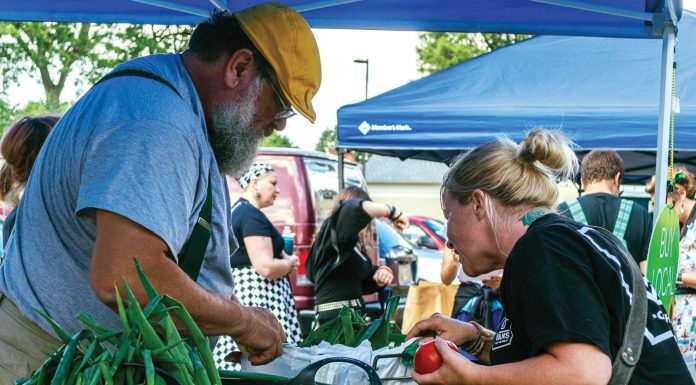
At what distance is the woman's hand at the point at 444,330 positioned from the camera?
8.05 ft

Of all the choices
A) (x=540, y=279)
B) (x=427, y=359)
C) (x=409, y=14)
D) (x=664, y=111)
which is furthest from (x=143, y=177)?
(x=664, y=111)

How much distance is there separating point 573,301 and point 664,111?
2.28m

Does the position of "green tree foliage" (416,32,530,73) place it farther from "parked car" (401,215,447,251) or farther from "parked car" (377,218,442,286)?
"parked car" (377,218,442,286)

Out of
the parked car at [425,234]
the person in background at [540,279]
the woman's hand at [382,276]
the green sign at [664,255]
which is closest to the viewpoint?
the person in background at [540,279]

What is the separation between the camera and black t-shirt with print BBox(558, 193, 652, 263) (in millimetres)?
5160

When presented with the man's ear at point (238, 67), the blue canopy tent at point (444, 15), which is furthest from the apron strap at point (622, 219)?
the man's ear at point (238, 67)

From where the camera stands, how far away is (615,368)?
183 cm

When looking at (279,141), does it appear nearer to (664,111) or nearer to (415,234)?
(415,234)

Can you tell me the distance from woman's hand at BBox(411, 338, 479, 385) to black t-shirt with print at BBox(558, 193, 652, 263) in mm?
3359

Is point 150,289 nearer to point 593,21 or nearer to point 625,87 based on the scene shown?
point 593,21

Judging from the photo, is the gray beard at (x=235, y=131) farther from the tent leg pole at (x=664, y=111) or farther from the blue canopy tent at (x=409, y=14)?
the tent leg pole at (x=664, y=111)

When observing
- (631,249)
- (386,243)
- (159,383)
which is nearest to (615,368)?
(159,383)

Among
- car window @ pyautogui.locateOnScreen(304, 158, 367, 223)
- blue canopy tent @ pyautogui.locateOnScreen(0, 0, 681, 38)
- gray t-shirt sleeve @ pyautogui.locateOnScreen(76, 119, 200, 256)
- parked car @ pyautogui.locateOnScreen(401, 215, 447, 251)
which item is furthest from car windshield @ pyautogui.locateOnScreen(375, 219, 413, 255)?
gray t-shirt sleeve @ pyautogui.locateOnScreen(76, 119, 200, 256)

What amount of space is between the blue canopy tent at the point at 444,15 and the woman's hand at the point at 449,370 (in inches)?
86.3
